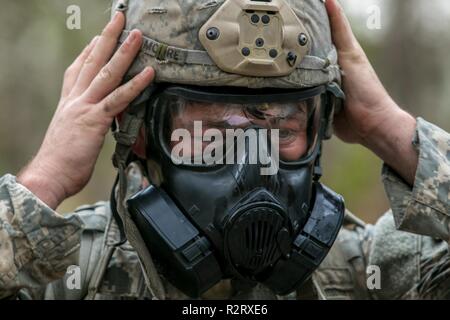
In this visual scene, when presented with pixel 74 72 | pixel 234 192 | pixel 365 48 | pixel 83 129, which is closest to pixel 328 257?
pixel 234 192

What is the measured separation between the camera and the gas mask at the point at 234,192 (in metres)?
2.97

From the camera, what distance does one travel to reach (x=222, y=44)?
308 cm

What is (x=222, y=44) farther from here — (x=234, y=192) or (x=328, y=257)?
(x=328, y=257)

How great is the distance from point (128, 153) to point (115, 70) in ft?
1.14

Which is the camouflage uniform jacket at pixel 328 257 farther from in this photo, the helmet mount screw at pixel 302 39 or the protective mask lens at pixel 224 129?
the helmet mount screw at pixel 302 39

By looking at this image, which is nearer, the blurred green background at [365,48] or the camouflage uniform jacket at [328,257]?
the camouflage uniform jacket at [328,257]

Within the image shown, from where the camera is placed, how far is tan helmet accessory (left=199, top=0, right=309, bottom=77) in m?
3.06

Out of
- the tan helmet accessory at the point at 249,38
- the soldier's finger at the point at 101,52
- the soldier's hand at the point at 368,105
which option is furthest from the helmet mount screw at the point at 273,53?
the soldier's finger at the point at 101,52

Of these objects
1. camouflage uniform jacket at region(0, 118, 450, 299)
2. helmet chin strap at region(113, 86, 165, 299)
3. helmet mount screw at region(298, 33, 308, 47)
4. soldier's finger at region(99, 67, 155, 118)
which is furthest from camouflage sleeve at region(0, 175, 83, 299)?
helmet mount screw at region(298, 33, 308, 47)

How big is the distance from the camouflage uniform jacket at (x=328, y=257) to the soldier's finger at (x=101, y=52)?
456 mm

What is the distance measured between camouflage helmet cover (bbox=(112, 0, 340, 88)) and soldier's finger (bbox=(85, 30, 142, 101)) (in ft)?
0.15

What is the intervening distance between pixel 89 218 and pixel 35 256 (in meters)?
0.53
